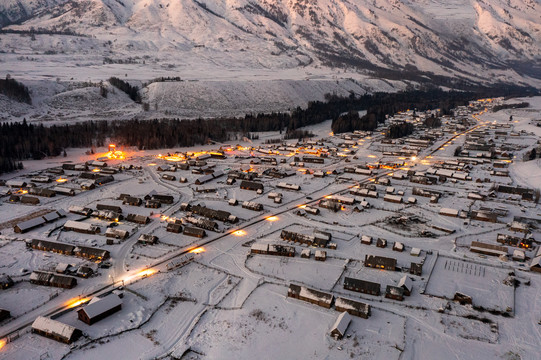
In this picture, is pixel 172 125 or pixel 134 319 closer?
pixel 134 319

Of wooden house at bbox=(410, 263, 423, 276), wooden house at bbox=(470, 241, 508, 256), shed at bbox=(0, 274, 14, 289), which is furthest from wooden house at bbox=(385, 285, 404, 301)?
shed at bbox=(0, 274, 14, 289)

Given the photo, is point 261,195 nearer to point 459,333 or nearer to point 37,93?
point 459,333

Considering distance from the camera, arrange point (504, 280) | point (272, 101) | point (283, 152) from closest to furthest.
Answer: point (504, 280) < point (283, 152) < point (272, 101)

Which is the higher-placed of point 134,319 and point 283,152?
point 283,152

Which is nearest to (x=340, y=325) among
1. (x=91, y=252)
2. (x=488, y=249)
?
(x=488, y=249)

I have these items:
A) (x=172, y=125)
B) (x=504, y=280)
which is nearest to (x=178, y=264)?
(x=504, y=280)

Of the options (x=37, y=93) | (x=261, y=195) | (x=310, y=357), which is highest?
(x=37, y=93)

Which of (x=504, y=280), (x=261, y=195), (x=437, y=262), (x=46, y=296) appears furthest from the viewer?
(x=261, y=195)

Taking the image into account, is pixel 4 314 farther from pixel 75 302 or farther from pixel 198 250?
pixel 198 250
